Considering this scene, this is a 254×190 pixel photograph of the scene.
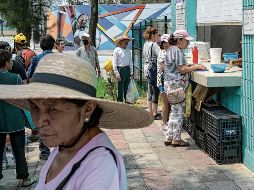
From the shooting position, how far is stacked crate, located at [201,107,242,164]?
555cm

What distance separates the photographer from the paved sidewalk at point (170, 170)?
16.5 feet

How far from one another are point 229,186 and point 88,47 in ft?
16.7

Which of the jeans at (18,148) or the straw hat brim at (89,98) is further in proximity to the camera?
the jeans at (18,148)

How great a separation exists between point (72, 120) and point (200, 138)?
503cm

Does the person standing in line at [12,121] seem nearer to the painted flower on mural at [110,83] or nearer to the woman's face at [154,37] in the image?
the woman's face at [154,37]

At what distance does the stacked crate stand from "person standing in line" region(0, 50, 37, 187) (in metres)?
2.37

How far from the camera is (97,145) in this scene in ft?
5.08

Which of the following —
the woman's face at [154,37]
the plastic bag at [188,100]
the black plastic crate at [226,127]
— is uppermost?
the woman's face at [154,37]

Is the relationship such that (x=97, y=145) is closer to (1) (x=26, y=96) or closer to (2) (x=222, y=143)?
(1) (x=26, y=96)

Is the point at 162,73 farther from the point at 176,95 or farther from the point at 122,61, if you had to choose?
the point at 122,61

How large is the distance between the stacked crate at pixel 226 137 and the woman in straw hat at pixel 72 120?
4.05m

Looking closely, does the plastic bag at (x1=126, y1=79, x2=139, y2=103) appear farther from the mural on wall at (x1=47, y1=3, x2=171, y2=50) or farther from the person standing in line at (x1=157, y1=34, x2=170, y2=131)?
the mural on wall at (x1=47, y1=3, x2=171, y2=50)

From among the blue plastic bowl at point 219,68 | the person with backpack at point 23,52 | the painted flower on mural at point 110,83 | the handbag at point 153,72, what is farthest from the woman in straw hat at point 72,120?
the painted flower on mural at point 110,83

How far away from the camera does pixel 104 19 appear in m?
24.2
